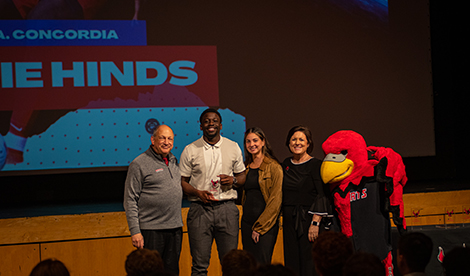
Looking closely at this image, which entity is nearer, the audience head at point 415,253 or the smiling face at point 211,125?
the audience head at point 415,253

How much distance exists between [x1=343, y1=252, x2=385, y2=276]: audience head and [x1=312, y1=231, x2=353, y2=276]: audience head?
0.23 m

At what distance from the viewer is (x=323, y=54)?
494 cm

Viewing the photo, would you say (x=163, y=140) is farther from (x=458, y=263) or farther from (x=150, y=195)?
(x=458, y=263)

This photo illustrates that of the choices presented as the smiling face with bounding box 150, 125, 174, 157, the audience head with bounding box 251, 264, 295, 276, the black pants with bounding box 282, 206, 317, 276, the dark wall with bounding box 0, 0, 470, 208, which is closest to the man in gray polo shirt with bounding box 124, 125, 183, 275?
the smiling face with bounding box 150, 125, 174, 157

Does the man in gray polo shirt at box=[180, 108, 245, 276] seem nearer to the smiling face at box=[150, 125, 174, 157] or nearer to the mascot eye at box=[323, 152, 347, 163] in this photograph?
the smiling face at box=[150, 125, 174, 157]

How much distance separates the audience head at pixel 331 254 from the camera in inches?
77.0

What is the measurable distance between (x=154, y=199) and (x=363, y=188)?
1.39 m

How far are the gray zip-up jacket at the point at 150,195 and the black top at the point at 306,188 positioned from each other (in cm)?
77

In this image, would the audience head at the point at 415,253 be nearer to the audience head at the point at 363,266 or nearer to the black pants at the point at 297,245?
the audience head at the point at 363,266

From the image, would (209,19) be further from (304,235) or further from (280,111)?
(304,235)

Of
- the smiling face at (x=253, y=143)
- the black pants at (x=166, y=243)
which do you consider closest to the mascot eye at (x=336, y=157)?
the smiling face at (x=253, y=143)

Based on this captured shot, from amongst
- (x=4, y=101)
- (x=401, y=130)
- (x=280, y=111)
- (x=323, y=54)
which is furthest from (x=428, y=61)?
(x=4, y=101)

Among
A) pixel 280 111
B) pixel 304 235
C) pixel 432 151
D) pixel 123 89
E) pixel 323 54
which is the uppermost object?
pixel 323 54

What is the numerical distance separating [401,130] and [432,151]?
52cm
